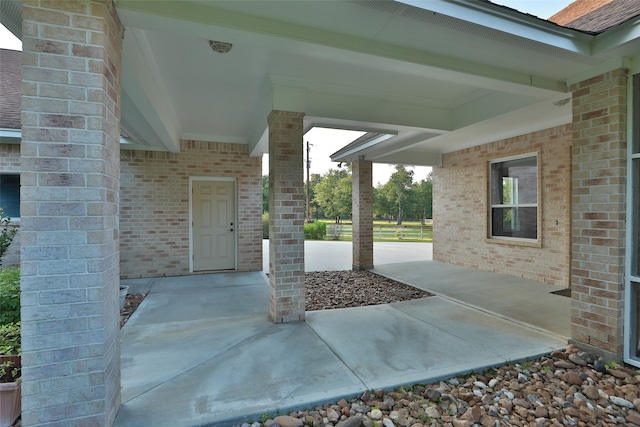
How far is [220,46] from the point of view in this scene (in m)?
2.89

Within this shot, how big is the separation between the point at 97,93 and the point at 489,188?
7.44 metres

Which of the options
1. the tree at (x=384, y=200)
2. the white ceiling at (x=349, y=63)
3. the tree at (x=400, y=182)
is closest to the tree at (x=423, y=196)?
the tree at (x=400, y=182)

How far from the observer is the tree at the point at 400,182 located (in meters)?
29.6

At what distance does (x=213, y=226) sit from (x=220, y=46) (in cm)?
479

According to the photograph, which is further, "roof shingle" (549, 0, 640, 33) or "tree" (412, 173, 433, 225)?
"tree" (412, 173, 433, 225)

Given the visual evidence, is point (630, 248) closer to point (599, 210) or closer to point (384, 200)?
point (599, 210)

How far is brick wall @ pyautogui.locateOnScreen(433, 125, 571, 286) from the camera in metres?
5.52

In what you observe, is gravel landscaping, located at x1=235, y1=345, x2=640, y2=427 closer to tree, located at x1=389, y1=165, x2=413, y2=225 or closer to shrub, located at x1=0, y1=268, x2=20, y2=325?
shrub, located at x1=0, y1=268, x2=20, y2=325

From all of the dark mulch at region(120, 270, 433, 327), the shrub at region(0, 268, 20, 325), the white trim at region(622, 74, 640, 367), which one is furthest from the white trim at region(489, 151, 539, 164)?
the shrub at region(0, 268, 20, 325)

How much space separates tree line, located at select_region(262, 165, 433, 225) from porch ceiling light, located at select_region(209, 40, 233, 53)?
2478 centimetres

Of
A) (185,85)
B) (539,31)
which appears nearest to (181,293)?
(185,85)

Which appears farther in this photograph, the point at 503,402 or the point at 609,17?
the point at 609,17

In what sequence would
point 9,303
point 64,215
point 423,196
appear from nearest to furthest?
point 64,215
point 9,303
point 423,196

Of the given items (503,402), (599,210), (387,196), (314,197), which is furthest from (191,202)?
(314,197)
